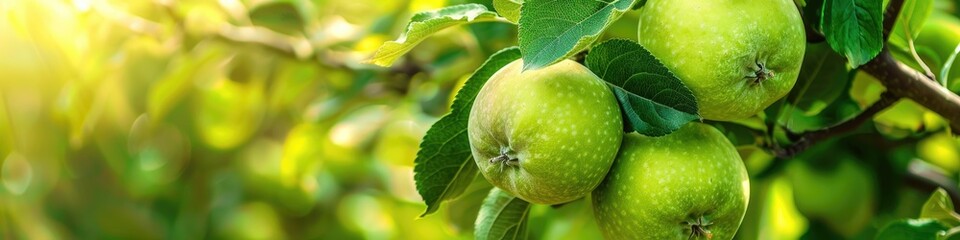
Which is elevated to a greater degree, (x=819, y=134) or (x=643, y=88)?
(x=643, y=88)

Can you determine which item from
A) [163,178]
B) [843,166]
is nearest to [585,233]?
[843,166]

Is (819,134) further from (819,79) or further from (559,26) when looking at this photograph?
(559,26)

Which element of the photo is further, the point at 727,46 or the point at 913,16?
the point at 913,16

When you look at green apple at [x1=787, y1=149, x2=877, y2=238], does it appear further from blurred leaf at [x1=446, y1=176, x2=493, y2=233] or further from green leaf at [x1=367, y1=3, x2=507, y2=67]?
green leaf at [x1=367, y1=3, x2=507, y2=67]

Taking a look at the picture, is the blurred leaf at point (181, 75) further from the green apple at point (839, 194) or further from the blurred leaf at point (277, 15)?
the green apple at point (839, 194)

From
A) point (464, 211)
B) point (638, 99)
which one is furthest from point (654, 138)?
point (464, 211)


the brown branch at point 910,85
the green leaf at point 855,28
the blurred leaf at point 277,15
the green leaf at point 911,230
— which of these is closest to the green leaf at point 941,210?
the green leaf at point 911,230

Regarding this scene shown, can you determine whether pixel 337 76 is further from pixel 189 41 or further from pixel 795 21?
pixel 795 21
